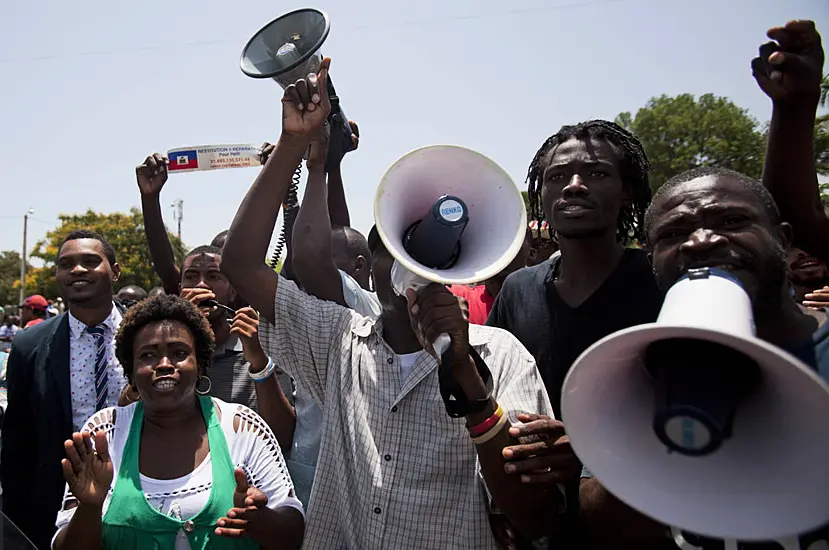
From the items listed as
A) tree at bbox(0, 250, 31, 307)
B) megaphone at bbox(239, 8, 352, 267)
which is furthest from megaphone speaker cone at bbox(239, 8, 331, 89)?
tree at bbox(0, 250, 31, 307)

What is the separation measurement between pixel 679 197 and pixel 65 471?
214 centimetres

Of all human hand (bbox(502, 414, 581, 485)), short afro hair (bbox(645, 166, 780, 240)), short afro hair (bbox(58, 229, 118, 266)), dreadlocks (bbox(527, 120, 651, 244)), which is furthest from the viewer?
short afro hair (bbox(58, 229, 118, 266))

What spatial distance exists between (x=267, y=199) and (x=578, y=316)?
1129 mm

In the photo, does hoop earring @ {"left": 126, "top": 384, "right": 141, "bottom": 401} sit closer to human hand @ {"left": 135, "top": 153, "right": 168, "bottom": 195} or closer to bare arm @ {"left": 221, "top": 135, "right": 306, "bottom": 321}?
bare arm @ {"left": 221, "top": 135, "right": 306, "bottom": 321}

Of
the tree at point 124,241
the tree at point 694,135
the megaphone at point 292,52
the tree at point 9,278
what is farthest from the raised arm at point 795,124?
the tree at point 9,278

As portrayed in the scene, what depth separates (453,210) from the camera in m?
1.90

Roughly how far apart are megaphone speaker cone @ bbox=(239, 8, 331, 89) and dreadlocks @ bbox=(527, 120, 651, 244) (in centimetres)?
99

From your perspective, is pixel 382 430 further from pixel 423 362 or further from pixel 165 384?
pixel 165 384

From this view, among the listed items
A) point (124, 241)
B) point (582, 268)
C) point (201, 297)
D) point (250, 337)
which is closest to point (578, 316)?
point (582, 268)

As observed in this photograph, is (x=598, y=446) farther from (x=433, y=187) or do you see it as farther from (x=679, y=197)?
(x=433, y=187)

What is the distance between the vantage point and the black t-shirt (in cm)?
232

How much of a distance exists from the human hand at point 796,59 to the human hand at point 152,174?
3490 millimetres

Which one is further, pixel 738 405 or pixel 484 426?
pixel 484 426

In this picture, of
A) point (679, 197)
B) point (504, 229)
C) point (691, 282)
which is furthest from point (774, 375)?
point (504, 229)
